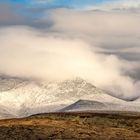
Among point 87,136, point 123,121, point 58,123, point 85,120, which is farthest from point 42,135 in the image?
point 123,121

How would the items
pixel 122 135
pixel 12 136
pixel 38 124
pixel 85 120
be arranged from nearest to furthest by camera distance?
1. pixel 12 136
2. pixel 122 135
3. pixel 38 124
4. pixel 85 120

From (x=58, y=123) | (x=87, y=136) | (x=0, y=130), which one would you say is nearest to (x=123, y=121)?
(x=58, y=123)

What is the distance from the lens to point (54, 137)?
3514 inches

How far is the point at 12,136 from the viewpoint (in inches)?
3501

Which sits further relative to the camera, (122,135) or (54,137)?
(122,135)

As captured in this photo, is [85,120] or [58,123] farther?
[85,120]

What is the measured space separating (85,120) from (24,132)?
25.7 m

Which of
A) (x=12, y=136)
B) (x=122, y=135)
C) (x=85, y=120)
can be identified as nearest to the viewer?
(x=12, y=136)

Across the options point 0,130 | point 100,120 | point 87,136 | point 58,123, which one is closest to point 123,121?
point 100,120

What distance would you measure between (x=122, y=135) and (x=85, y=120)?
19820 millimetres

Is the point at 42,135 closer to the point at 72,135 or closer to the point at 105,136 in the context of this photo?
the point at 72,135

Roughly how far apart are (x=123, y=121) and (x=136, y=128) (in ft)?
34.8

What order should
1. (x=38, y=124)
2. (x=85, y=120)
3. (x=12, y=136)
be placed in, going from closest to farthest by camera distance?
(x=12, y=136), (x=38, y=124), (x=85, y=120)

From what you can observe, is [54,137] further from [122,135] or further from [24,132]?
[122,135]
